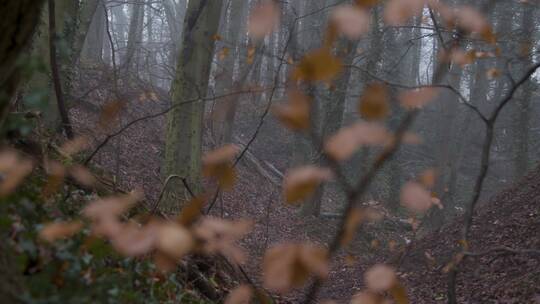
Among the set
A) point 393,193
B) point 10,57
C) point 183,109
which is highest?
point 10,57

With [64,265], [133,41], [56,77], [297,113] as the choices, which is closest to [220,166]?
[297,113]

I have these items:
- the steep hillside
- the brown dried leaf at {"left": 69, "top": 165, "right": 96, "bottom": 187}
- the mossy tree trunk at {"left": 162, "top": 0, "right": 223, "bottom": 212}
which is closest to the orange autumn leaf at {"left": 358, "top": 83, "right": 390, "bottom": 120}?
the brown dried leaf at {"left": 69, "top": 165, "right": 96, "bottom": 187}

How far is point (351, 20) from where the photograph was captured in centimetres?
149

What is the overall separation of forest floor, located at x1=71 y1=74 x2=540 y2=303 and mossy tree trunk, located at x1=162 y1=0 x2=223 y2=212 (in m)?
0.65

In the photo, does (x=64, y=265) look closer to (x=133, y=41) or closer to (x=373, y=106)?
(x=373, y=106)

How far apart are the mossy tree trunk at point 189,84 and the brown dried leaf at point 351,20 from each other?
7815 mm

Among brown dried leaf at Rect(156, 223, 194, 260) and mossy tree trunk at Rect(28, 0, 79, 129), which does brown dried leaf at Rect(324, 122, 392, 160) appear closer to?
brown dried leaf at Rect(156, 223, 194, 260)

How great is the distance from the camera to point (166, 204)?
8.16m

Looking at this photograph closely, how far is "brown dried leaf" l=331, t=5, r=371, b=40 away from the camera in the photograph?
147cm

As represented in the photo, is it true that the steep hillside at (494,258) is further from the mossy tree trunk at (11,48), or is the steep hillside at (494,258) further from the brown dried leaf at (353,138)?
the mossy tree trunk at (11,48)

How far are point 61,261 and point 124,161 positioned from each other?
929 centimetres

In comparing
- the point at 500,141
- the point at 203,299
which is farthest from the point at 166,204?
the point at 500,141

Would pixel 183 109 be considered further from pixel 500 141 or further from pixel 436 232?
pixel 500 141

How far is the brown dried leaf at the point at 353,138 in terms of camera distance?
145cm
